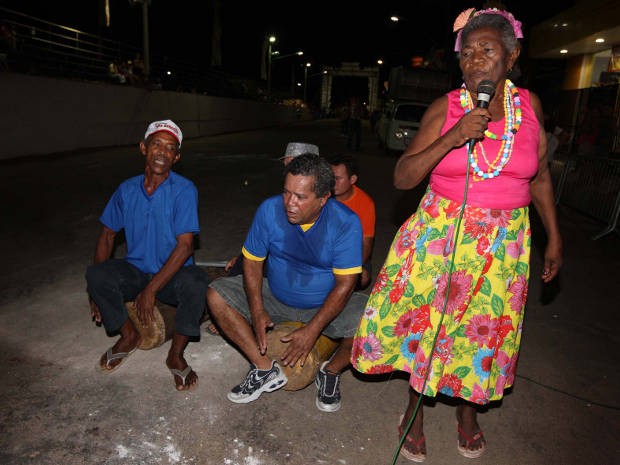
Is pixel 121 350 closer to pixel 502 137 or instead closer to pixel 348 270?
pixel 348 270

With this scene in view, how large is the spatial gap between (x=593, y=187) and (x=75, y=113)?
1419 cm

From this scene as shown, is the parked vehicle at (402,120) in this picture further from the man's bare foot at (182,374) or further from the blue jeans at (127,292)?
the man's bare foot at (182,374)

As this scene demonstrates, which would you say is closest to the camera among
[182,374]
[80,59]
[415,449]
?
[415,449]

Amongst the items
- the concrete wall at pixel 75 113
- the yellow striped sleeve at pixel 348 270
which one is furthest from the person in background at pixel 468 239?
the concrete wall at pixel 75 113

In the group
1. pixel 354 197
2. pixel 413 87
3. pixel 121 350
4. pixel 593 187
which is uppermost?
pixel 413 87

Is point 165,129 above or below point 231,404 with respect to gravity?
above

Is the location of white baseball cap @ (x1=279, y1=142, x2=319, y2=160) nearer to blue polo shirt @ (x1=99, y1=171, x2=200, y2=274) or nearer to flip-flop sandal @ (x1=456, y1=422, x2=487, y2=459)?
blue polo shirt @ (x1=99, y1=171, x2=200, y2=274)

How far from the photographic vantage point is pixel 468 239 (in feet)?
6.97

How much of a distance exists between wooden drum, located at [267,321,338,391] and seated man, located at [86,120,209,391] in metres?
0.55

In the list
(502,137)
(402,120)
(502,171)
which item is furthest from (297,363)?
(402,120)

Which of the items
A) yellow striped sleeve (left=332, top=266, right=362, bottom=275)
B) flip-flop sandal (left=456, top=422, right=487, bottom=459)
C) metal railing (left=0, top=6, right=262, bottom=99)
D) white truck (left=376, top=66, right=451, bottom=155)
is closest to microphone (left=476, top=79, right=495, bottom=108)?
yellow striped sleeve (left=332, top=266, right=362, bottom=275)

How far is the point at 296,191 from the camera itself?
8.45 feet

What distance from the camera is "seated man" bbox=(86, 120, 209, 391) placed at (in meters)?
3.02

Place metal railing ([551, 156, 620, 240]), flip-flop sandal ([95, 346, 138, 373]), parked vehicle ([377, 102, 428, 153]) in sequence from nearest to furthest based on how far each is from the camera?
1. flip-flop sandal ([95, 346, 138, 373])
2. metal railing ([551, 156, 620, 240])
3. parked vehicle ([377, 102, 428, 153])
